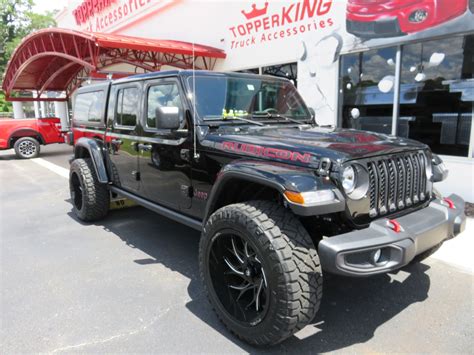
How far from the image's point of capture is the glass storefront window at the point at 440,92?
5719 millimetres

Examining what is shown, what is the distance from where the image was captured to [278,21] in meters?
8.48

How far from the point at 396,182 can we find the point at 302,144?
719 mm

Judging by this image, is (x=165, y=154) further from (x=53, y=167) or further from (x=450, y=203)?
(x=53, y=167)

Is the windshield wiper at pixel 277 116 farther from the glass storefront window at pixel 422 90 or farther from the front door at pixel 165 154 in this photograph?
the glass storefront window at pixel 422 90

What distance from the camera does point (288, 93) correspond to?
4074 mm

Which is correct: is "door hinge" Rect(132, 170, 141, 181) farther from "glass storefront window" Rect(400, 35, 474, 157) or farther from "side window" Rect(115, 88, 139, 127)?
"glass storefront window" Rect(400, 35, 474, 157)

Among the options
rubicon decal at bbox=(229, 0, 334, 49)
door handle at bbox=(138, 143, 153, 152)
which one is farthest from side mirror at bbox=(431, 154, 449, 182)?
rubicon decal at bbox=(229, 0, 334, 49)

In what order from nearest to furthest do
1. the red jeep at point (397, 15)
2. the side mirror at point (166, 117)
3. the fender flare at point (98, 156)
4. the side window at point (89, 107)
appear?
the side mirror at point (166, 117) → the fender flare at point (98, 156) → the side window at point (89, 107) → the red jeep at point (397, 15)

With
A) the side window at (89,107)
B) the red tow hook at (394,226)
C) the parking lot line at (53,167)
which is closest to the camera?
the red tow hook at (394,226)

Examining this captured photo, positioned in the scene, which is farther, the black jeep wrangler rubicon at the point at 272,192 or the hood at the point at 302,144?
the hood at the point at 302,144

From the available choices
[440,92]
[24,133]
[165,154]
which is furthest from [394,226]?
[24,133]

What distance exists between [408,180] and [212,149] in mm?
1538

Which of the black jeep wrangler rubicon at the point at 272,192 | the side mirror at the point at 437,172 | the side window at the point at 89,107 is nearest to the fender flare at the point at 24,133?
the side window at the point at 89,107

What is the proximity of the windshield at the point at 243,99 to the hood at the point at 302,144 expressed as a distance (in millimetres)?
242
